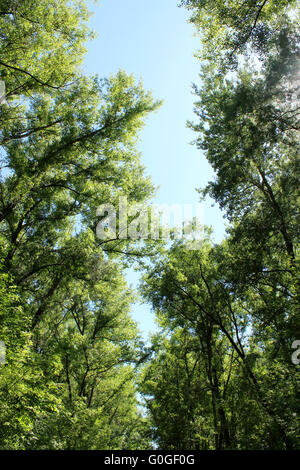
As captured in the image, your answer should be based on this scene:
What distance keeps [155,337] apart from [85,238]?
865 cm

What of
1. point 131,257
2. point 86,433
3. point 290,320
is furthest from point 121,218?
point 86,433

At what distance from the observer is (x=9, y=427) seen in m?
6.19

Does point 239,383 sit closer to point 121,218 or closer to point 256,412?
point 256,412

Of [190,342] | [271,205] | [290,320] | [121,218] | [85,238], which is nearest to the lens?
[290,320]

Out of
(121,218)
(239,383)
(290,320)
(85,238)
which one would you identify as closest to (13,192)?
(85,238)

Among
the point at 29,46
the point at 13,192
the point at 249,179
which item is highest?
the point at 29,46

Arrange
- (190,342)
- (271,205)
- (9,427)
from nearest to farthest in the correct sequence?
(9,427)
(271,205)
(190,342)

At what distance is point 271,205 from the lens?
9.41 m

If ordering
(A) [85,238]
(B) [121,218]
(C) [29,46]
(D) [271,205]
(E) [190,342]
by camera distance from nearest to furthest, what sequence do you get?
(C) [29,46]
(D) [271,205]
(A) [85,238]
(B) [121,218]
(E) [190,342]

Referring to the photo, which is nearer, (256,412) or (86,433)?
(256,412)

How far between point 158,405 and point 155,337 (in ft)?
14.0

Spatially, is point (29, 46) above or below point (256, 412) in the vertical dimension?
above

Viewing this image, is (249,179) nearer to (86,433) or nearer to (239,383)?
(239,383)

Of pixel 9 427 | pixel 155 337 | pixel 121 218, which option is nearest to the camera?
pixel 9 427
